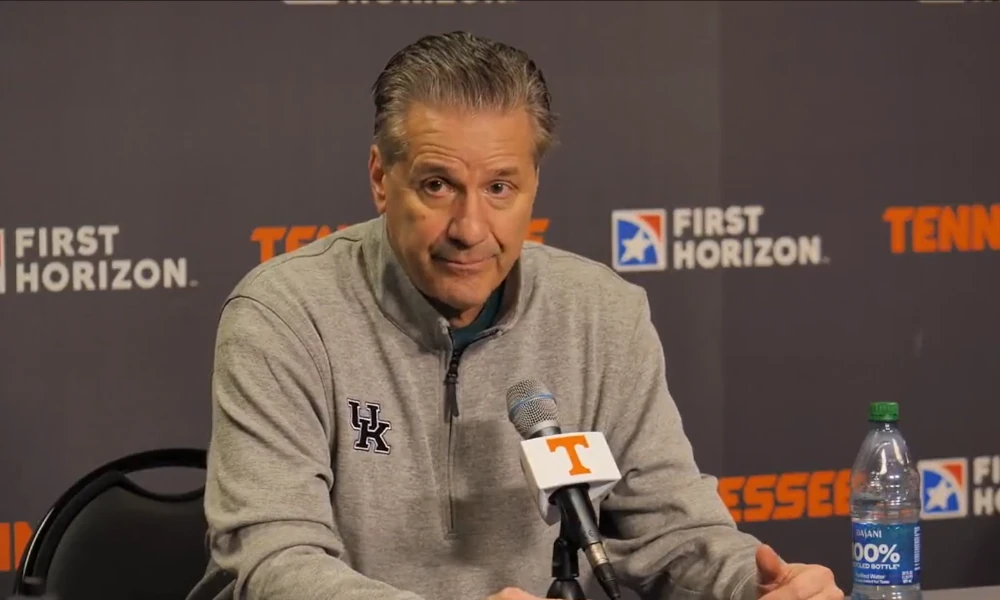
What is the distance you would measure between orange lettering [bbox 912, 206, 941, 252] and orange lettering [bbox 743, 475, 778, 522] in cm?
67

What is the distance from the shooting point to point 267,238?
124 inches

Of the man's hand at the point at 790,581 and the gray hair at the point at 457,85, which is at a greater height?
the gray hair at the point at 457,85

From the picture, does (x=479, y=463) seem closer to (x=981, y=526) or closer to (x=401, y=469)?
(x=401, y=469)

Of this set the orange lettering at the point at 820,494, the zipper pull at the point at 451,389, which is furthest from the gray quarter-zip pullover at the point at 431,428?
the orange lettering at the point at 820,494

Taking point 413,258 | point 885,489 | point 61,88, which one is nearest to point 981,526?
point 885,489

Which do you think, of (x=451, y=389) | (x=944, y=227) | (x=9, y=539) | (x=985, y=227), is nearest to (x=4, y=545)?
(x=9, y=539)

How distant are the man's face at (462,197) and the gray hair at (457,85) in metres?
0.02

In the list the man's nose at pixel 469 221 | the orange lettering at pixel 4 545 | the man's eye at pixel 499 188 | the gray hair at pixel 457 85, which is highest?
the gray hair at pixel 457 85

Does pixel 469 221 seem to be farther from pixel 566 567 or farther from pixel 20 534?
pixel 20 534

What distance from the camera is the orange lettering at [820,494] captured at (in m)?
3.57

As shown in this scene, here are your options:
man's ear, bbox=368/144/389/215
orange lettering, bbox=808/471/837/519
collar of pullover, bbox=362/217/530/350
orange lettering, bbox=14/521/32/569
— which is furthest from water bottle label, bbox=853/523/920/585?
orange lettering, bbox=14/521/32/569

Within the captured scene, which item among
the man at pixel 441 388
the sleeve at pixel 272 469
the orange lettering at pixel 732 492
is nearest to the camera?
the sleeve at pixel 272 469

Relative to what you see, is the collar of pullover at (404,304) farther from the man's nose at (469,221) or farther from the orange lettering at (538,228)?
the orange lettering at (538,228)

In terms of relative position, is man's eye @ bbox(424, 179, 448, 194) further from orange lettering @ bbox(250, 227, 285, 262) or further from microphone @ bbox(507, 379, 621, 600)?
orange lettering @ bbox(250, 227, 285, 262)
